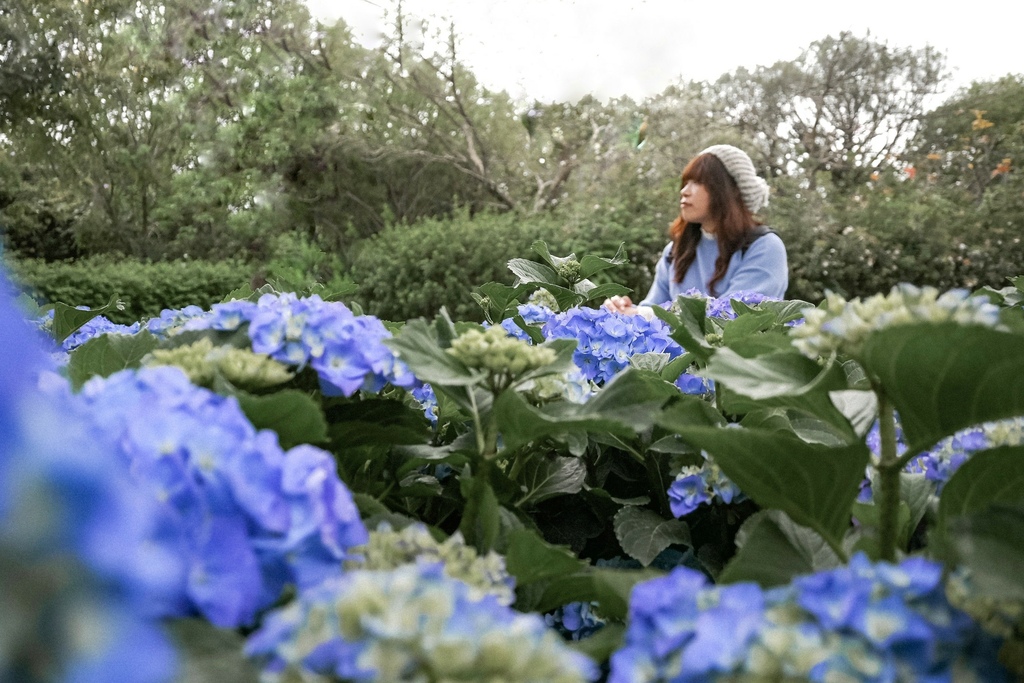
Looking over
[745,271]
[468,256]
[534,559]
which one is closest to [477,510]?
[534,559]

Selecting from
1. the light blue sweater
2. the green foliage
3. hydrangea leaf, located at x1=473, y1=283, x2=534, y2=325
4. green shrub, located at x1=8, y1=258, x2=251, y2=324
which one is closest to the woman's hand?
hydrangea leaf, located at x1=473, y1=283, x2=534, y2=325

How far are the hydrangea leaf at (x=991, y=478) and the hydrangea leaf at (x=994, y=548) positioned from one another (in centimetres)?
8

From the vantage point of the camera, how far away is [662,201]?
9.75 m

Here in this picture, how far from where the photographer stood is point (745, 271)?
12.8 feet

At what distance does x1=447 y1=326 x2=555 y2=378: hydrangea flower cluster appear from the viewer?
30.9 inches

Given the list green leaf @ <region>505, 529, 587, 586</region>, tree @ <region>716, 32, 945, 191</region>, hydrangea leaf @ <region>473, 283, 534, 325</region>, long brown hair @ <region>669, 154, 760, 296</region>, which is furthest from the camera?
tree @ <region>716, 32, 945, 191</region>

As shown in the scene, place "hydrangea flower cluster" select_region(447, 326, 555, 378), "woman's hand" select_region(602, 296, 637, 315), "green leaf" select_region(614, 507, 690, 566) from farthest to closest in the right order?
1. "woman's hand" select_region(602, 296, 637, 315)
2. "green leaf" select_region(614, 507, 690, 566)
3. "hydrangea flower cluster" select_region(447, 326, 555, 378)

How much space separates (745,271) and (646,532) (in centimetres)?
317

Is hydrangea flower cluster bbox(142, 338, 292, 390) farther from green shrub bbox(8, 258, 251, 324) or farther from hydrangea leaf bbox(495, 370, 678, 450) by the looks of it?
green shrub bbox(8, 258, 251, 324)

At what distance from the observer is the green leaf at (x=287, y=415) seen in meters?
0.63

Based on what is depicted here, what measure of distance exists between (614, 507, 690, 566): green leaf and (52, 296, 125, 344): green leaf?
936 millimetres

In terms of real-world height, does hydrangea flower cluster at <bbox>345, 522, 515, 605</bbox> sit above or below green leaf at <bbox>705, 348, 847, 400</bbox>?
below

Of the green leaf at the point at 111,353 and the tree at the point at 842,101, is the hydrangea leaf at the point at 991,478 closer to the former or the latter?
the green leaf at the point at 111,353

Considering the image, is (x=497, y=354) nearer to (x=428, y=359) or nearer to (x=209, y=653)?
(x=428, y=359)
